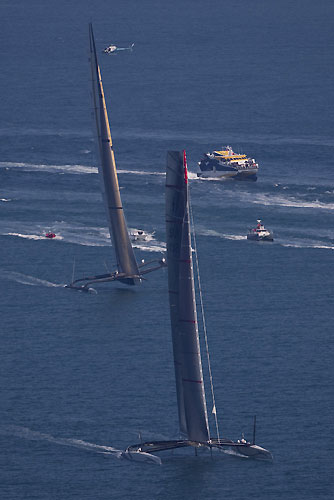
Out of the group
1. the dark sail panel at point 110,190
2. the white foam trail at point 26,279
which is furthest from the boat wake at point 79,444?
the dark sail panel at point 110,190

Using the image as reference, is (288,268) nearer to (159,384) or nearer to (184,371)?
(159,384)

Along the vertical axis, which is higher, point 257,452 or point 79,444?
point 257,452

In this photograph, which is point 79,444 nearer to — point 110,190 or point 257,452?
point 257,452

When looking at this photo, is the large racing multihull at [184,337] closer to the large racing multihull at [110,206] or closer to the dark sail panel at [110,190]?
the large racing multihull at [110,206]

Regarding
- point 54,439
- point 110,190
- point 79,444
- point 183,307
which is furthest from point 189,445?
point 110,190

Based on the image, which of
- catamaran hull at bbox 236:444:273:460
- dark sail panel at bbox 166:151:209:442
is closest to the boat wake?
dark sail panel at bbox 166:151:209:442

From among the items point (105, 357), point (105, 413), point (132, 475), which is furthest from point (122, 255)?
point (132, 475)

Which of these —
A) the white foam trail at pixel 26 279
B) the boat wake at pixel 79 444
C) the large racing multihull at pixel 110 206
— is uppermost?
the large racing multihull at pixel 110 206
